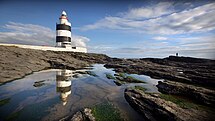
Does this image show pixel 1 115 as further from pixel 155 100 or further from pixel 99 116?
pixel 155 100

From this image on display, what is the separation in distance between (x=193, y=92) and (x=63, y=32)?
4356 cm

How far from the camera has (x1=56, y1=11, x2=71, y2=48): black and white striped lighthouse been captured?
47.4 metres

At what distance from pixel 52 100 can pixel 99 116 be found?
4.59m

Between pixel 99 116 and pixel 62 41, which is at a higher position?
pixel 62 41

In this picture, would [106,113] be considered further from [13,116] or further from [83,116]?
[13,116]

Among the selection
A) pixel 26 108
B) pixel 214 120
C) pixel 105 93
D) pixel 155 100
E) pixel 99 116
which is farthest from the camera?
pixel 105 93

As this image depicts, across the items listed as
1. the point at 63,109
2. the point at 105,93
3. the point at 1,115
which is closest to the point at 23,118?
the point at 1,115

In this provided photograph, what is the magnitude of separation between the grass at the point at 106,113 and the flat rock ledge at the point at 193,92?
23.8ft

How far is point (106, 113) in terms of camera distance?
30.7 ft

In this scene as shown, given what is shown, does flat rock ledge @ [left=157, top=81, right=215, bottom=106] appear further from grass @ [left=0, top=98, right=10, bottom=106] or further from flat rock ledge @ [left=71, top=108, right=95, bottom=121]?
grass @ [left=0, top=98, right=10, bottom=106]

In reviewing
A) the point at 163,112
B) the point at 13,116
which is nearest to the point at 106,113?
the point at 163,112

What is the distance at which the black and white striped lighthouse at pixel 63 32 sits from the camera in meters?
47.4

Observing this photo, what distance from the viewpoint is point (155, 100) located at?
10297mm

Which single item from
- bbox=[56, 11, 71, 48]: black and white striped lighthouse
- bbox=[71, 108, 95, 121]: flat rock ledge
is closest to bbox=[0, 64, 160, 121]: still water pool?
bbox=[71, 108, 95, 121]: flat rock ledge
